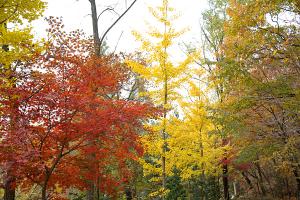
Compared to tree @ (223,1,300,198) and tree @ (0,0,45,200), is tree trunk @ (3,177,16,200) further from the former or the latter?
tree @ (223,1,300,198)

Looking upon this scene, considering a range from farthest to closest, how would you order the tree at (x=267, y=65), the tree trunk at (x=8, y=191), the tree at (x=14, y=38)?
1. the tree trunk at (x=8, y=191)
2. the tree at (x=267, y=65)
3. the tree at (x=14, y=38)

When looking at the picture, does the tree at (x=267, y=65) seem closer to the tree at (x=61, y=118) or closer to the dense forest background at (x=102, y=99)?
the dense forest background at (x=102, y=99)

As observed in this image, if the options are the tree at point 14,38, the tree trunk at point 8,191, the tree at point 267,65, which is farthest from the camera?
the tree trunk at point 8,191

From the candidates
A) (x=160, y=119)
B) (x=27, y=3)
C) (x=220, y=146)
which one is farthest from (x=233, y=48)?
(x=220, y=146)

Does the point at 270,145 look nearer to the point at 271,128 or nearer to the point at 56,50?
the point at 271,128

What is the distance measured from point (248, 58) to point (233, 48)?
1.91 ft

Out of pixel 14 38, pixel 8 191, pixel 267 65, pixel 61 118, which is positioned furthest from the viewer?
pixel 267 65

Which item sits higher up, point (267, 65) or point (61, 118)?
point (267, 65)

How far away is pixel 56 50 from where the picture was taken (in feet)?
34.0

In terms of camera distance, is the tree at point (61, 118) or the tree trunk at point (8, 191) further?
the tree trunk at point (8, 191)

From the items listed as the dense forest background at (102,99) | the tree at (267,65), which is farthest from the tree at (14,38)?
the tree at (267,65)

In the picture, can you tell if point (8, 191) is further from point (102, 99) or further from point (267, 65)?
point (267, 65)

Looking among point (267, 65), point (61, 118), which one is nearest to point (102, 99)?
point (61, 118)

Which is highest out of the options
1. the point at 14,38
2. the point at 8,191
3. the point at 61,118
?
the point at 14,38
